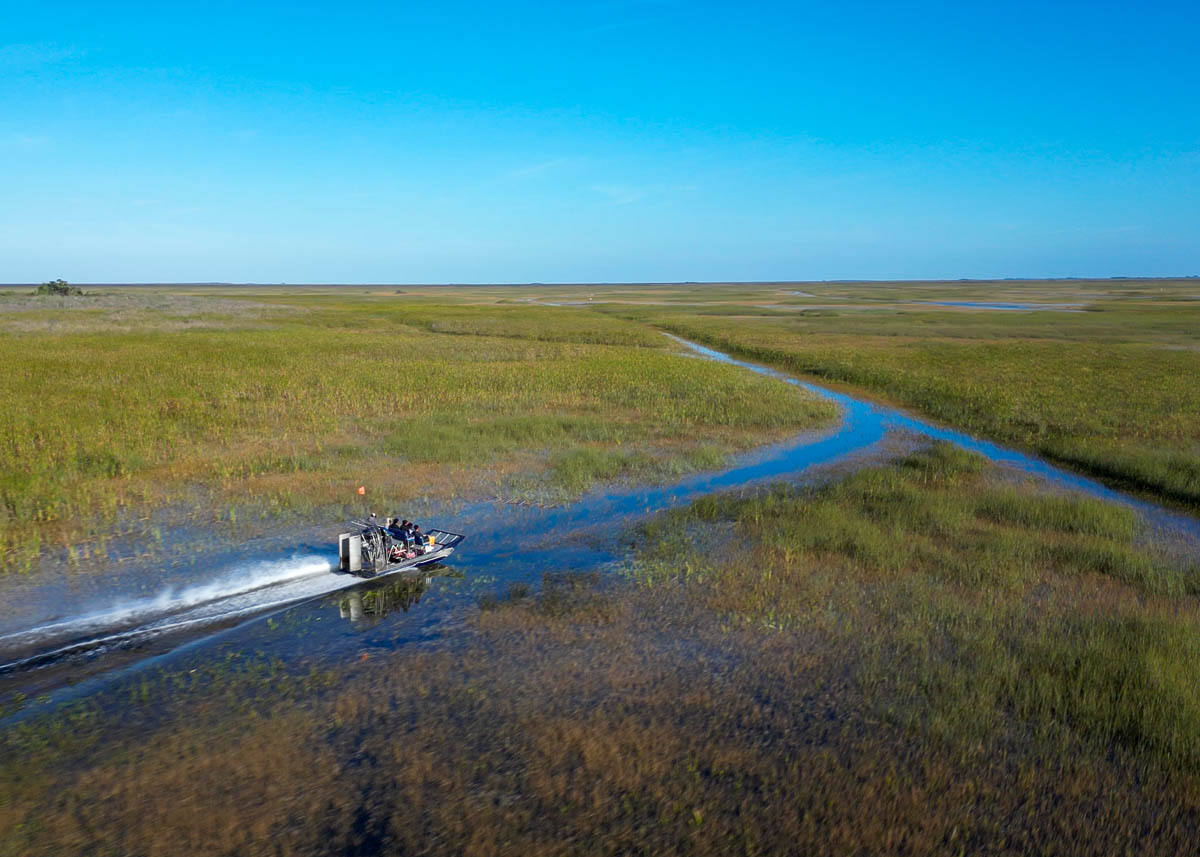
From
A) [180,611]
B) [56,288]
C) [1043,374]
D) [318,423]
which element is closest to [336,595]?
[180,611]

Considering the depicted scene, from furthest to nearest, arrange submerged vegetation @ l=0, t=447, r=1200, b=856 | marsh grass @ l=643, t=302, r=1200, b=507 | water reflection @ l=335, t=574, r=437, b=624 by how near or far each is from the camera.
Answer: marsh grass @ l=643, t=302, r=1200, b=507, water reflection @ l=335, t=574, r=437, b=624, submerged vegetation @ l=0, t=447, r=1200, b=856

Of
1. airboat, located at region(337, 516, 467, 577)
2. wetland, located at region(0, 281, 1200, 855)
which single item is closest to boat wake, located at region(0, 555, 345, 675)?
wetland, located at region(0, 281, 1200, 855)

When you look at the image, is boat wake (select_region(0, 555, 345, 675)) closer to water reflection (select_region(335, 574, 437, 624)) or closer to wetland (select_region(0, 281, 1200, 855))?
wetland (select_region(0, 281, 1200, 855))

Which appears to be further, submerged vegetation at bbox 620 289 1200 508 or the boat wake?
submerged vegetation at bbox 620 289 1200 508

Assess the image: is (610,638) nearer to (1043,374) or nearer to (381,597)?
(381,597)

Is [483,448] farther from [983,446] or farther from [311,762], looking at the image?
[983,446]
